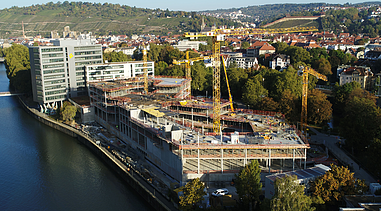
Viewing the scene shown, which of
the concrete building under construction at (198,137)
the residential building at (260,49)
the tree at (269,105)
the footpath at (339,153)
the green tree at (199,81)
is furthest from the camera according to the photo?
the residential building at (260,49)

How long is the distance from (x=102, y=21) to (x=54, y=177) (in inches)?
6355

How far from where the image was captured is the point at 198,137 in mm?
19641

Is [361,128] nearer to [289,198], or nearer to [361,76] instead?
[289,198]

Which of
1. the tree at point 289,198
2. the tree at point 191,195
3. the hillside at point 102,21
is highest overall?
the hillside at point 102,21

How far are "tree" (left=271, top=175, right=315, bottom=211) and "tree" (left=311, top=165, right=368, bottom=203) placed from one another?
2265 mm

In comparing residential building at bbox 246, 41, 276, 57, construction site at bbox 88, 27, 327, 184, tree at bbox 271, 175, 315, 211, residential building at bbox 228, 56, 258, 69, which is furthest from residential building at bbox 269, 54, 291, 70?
tree at bbox 271, 175, 315, 211

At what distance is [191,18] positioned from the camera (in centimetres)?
16788

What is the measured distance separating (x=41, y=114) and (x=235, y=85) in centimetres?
2366

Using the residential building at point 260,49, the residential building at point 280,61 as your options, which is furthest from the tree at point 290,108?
the residential building at point 260,49

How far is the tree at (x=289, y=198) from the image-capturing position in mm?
13234

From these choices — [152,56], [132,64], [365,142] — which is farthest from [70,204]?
[152,56]

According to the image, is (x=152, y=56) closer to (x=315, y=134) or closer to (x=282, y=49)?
(x=282, y=49)

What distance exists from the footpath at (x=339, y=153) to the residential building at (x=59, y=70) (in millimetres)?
27540

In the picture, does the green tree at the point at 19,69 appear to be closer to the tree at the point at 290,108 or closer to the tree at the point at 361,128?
the tree at the point at 290,108
